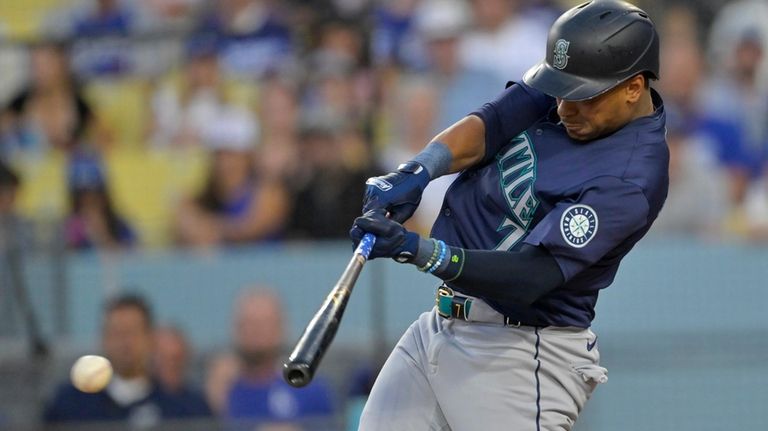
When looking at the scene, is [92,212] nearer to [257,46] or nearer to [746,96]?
[257,46]

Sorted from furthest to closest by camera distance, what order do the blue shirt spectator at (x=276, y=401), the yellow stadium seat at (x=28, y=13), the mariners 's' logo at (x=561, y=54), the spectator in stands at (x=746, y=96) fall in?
1. the yellow stadium seat at (x=28, y=13)
2. the spectator in stands at (x=746, y=96)
3. the blue shirt spectator at (x=276, y=401)
4. the mariners 's' logo at (x=561, y=54)

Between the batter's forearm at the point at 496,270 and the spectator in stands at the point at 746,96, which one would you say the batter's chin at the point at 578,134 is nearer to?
the batter's forearm at the point at 496,270

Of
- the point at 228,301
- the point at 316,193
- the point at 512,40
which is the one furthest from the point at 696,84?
the point at 228,301

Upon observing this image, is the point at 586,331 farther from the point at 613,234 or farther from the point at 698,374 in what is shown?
the point at 698,374

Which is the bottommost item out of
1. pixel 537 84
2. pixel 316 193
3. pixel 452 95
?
pixel 316 193

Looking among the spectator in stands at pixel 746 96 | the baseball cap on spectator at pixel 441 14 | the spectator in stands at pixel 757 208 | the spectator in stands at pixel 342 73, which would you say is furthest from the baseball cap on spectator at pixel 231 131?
the spectator in stands at pixel 757 208

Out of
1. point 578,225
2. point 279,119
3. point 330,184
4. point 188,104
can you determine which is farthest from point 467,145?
point 188,104

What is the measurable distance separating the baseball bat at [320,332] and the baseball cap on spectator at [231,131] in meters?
4.28

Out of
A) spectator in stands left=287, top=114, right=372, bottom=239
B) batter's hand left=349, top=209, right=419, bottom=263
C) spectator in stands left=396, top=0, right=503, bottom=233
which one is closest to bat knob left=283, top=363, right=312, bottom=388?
batter's hand left=349, top=209, right=419, bottom=263

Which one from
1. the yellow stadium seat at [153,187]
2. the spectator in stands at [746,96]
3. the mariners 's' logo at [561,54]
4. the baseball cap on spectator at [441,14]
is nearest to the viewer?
the mariners 's' logo at [561,54]

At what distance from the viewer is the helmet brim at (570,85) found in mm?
3513

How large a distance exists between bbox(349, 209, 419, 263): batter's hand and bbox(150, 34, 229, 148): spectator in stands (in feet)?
14.9

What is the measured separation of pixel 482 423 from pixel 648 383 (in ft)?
10.9

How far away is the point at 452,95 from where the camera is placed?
754 cm
